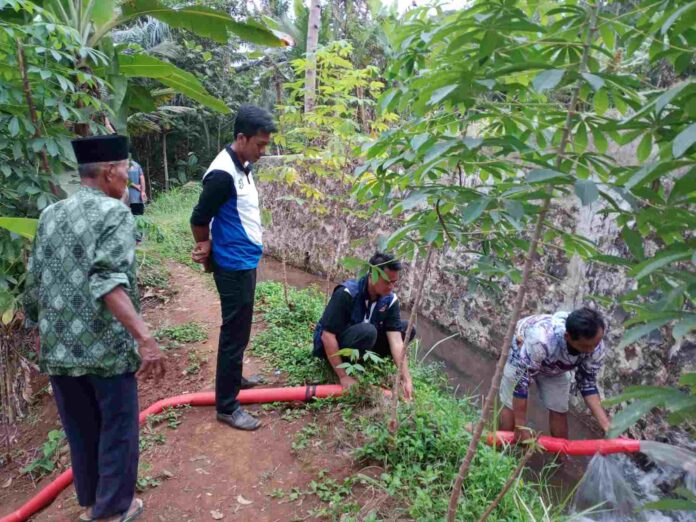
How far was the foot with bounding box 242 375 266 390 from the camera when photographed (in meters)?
3.42

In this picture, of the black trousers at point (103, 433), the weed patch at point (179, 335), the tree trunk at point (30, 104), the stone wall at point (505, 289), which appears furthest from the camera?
the weed patch at point (179, 335)

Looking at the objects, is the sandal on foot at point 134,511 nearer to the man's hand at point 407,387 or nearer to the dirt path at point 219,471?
the dirt path at point 219,471

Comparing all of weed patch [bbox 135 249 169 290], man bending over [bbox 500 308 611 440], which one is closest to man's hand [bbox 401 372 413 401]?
man bending over [bbox 500 308 611 440]

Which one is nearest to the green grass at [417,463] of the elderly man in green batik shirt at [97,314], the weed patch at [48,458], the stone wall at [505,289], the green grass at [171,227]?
the stone wall at [505,289]

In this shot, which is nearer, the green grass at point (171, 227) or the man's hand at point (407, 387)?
the man's hand at point (407, 387)

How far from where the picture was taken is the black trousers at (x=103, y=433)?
202 centimetres

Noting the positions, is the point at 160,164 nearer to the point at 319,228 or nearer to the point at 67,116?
the point at 319,228

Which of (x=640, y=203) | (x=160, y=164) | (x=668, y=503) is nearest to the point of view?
(x=668, y=503)

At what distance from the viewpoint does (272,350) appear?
13.5ft

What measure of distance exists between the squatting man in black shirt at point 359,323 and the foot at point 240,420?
25.0 inches

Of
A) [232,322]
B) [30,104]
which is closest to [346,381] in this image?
[232,322]

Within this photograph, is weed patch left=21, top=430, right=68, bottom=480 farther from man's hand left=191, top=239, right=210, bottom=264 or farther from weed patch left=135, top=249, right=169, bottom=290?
weed patch left=135, top=249, right=169, bottom=290

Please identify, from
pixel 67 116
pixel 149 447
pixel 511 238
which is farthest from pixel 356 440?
pixel 67 116

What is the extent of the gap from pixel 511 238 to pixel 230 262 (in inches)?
65.5
